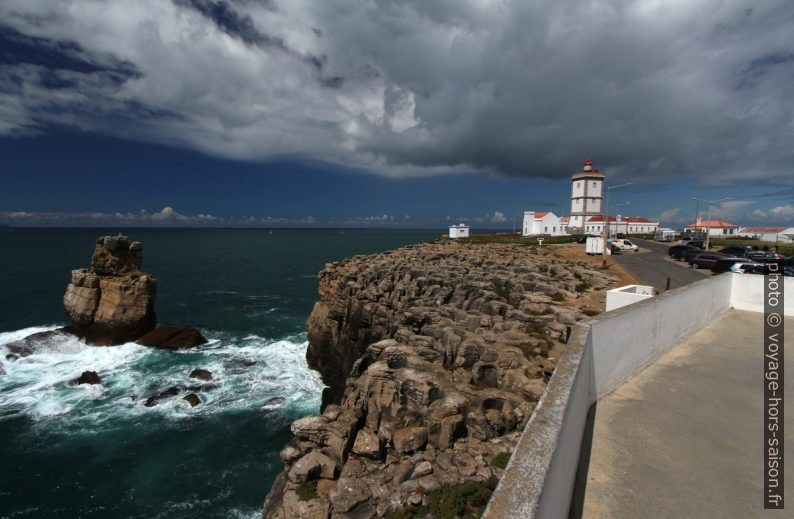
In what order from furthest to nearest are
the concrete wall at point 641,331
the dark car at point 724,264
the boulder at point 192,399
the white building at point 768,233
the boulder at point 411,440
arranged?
the white building at point 768,233 → the dark car at point 724,264 → the boulder at point 192,399 → the boulder at point 411,440 → the concrete wall at point 641,331

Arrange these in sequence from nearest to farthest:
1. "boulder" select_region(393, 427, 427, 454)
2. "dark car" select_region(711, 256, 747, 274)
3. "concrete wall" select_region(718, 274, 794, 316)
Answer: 1. "boulder" select_region(393, 427, 427, 454)
2. "concrete wall" select_region(718, 274, 794, 316)
3. "dark car" select_region(711, 256, 747, 274)

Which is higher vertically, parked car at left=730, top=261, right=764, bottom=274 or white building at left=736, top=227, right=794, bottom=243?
white building at left=736, top=227, right=794, bottom=243

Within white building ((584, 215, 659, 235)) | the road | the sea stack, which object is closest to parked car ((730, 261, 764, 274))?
the road

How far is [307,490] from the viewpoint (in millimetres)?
8648

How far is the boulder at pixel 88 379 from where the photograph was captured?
28734 mm

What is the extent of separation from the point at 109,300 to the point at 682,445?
149 ft

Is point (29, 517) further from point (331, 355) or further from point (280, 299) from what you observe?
point (280, 299)

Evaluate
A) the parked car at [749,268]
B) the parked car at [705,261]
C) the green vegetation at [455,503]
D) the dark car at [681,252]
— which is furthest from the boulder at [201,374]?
the dark car at [681,252]

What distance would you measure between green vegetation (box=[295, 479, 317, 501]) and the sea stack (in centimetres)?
3708

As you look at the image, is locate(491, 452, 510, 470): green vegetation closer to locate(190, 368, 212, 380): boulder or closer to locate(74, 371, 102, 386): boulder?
locate(190, 368, 212, 380): boulder

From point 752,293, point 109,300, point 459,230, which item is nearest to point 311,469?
point 752,293

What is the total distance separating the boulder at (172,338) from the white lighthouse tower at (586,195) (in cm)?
10243

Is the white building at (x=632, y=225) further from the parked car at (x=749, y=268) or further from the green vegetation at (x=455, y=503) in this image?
the green vegetation at (x=455, y=503)

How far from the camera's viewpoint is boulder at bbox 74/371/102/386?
28.7 metres
